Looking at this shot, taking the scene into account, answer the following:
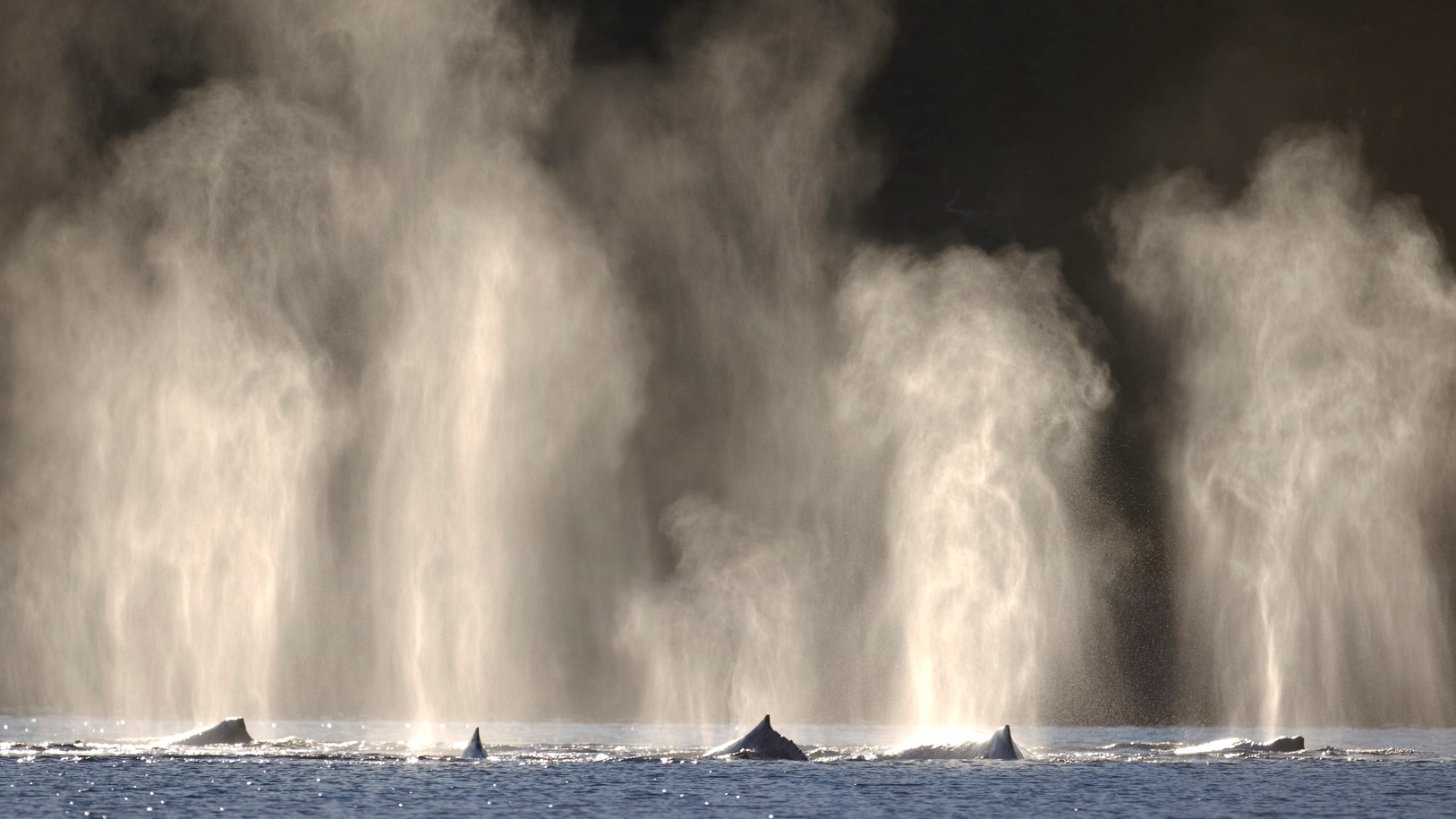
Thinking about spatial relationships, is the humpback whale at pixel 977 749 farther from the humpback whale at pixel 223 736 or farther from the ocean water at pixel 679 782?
the humpback whale at pixel 223 736

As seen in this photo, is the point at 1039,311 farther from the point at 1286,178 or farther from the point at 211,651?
the point at 211,651

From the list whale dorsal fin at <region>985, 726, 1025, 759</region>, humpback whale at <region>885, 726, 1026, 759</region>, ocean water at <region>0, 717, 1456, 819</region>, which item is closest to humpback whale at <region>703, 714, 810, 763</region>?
ocean water at <region>0, 717, 1456, 819</region>

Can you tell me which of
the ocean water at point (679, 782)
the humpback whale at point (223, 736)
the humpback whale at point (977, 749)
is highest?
the humpback whale at point (223, 736)

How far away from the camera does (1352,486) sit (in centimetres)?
10744

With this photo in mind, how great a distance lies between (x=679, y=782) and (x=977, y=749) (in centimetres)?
1854

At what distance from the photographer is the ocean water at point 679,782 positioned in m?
62.8

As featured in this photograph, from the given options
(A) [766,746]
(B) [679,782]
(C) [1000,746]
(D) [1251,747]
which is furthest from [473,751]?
(D) [1251,747]

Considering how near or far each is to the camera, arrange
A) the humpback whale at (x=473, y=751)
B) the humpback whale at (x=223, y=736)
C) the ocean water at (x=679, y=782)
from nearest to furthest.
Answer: the ocean water at (x=679, y=782), the humpback whale at (x=473, y=751), the humpback whale at (x=223, y=736)

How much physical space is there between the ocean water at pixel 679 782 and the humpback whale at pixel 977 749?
75 cm

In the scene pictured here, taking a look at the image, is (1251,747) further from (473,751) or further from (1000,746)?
(473,751)

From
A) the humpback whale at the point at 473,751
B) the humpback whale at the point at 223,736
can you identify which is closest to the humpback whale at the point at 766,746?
the humpback whale at the point at 473,751

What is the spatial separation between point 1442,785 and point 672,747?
49.1 meters

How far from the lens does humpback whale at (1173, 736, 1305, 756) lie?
3728 inches

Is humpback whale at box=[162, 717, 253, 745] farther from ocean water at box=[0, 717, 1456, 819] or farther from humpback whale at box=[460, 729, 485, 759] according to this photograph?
humpback whale at box=[460, 729, 485, 759]
